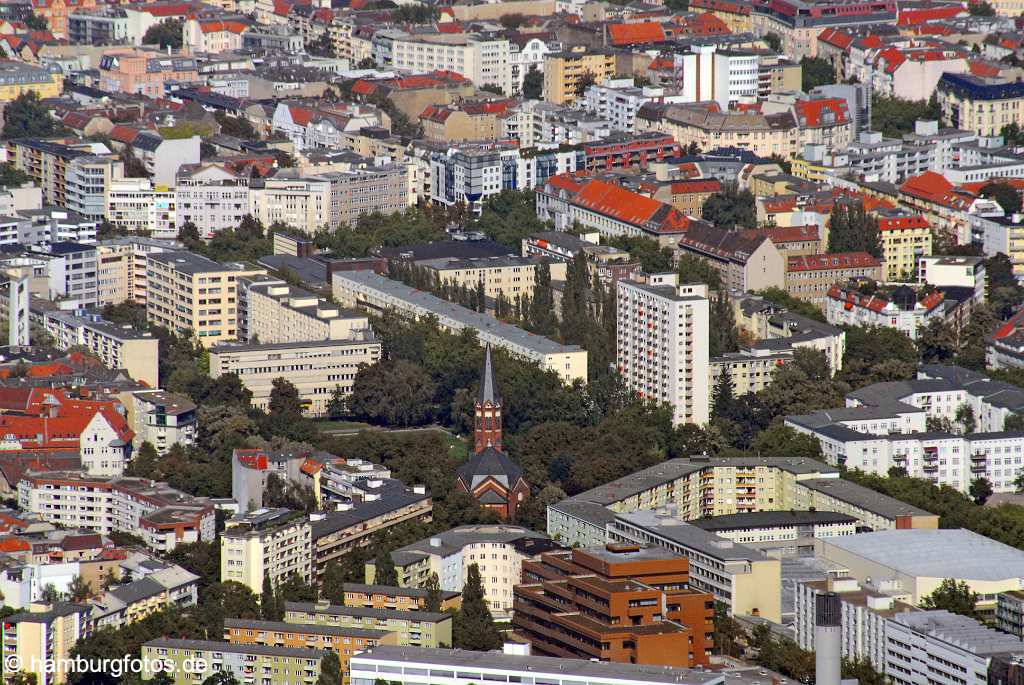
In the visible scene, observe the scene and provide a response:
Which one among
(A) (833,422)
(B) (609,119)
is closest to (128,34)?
(B) (609,119)

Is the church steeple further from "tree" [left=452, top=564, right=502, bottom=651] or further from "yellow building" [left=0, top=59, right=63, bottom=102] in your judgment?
"yellow building" [left=0, top=59, right=63, bottom=102]

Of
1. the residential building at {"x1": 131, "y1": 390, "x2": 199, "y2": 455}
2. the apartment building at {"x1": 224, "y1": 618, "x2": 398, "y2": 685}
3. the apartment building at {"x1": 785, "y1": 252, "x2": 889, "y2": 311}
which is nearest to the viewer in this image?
the apartment building at {"x1": 224, "y1": 618, "x2": 398, "y2": 685}

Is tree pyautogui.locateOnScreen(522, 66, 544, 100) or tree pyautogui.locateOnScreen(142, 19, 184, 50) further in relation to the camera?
tree pyautogui.locateOnScreen(142, 19, 184, 50)

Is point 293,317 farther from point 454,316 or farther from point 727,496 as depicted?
point 727,496

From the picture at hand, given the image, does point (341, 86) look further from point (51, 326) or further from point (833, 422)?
point (833, 422)

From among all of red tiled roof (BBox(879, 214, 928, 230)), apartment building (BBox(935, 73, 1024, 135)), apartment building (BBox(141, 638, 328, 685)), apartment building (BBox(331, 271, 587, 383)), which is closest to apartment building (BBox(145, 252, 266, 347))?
apartment building (BBox(331, 271, 587, 383))

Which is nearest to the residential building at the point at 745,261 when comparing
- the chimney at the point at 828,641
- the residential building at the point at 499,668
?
the chimney at the point at 828,641
